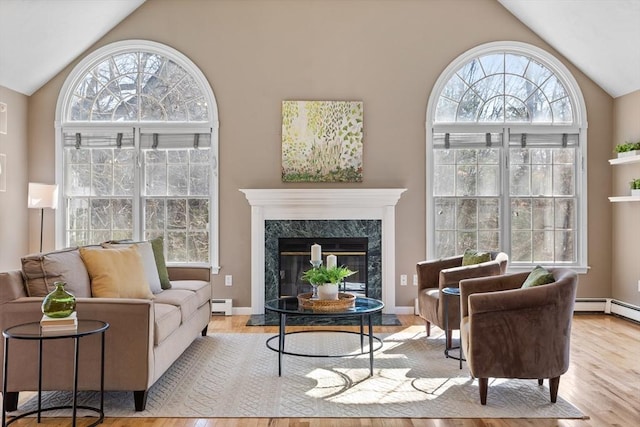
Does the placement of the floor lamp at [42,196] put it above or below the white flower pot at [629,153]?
below

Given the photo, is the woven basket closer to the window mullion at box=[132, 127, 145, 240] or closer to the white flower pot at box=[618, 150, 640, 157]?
the window mullion at box=[132, 127, 145, 240]

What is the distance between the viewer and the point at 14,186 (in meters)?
6.16

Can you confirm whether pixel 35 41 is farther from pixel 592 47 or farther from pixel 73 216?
pixel 592 47

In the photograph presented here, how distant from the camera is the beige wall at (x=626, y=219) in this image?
242 inches

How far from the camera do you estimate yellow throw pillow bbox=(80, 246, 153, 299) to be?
380 cm

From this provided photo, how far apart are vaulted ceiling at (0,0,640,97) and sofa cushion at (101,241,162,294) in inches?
91.0

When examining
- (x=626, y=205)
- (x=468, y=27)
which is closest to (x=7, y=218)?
(x=468, y=27)

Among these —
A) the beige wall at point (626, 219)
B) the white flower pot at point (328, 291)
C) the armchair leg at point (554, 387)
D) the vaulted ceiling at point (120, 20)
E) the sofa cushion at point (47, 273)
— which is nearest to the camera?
the sofa cushion at point (47, 273)

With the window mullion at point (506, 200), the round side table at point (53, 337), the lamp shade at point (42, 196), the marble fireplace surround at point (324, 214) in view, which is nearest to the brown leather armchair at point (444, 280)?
the marble fireplace surround at point (324, 214)

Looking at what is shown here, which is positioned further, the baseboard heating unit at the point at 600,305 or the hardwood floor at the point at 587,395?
the baseboard heating unit at the point at 600,305

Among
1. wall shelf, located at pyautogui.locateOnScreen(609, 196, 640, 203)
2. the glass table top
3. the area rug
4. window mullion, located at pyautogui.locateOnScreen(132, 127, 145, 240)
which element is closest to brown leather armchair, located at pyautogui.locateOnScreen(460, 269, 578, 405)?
the area rug

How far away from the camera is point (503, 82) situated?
6.68 metres

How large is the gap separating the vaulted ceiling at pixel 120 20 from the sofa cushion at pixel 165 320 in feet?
9.88

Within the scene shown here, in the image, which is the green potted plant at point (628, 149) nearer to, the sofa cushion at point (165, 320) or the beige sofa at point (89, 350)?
the sofa cushion at point (165, 320)
